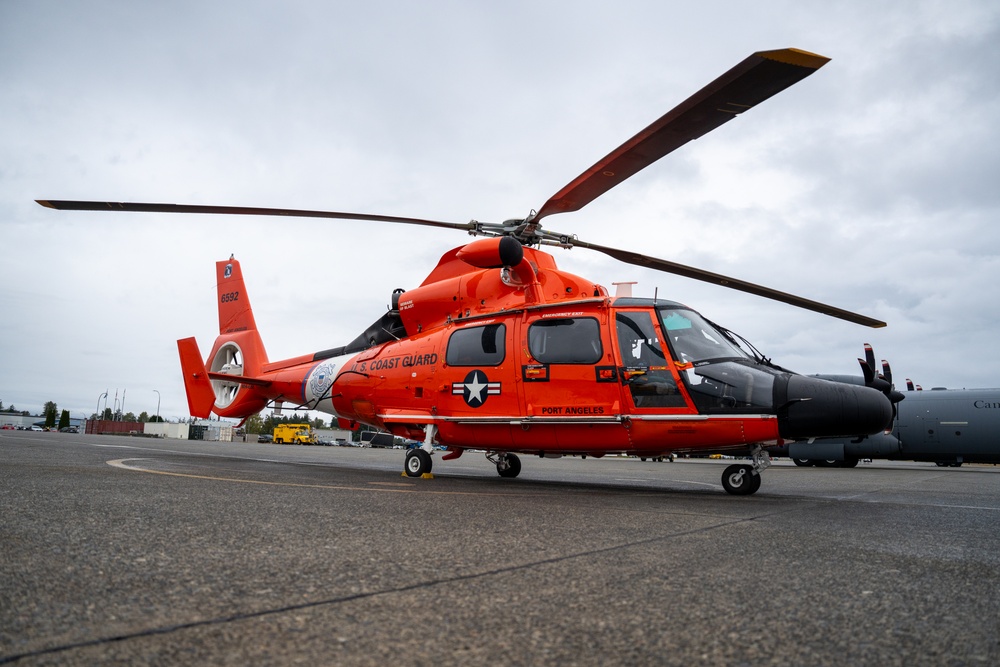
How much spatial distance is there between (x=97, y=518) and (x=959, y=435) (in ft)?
92.1

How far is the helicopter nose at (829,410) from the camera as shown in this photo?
270 inches

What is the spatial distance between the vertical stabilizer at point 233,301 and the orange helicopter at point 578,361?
3.95 metres

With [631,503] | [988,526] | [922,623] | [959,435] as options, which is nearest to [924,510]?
[988,526]

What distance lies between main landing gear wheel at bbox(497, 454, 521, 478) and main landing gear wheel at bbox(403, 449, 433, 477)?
1.75 metres

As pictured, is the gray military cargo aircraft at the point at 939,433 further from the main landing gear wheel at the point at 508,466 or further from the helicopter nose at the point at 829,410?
the helicopter nose at the point at 829,410

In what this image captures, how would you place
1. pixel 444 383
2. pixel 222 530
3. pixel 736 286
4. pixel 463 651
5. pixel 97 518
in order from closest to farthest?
1. pixel 463 651
2. pixel 222 530
3. pixel 97 518
4. pixel 736 286
5. pixel 444 383

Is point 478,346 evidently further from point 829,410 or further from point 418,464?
Answer: point 829,410

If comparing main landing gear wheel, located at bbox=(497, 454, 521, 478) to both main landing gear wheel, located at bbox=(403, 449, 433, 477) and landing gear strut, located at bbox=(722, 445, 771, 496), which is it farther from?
landing gear strut, located at bbox=(722, 445, 771, 496)

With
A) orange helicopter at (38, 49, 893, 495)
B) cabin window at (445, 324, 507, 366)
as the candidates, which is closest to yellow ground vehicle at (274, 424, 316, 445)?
orange helicopter at (38, 49, 893, 495)

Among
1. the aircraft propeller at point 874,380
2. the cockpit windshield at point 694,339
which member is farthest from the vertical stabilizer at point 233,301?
the aircraft propeller at point 874,380

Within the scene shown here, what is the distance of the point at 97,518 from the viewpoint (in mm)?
3639

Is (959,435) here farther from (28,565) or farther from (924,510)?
(28,565)

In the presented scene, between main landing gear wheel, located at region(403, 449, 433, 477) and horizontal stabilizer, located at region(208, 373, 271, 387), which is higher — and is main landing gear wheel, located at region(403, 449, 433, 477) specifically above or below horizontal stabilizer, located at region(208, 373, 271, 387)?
below

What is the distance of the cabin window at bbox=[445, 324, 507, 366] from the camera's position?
8.95 metres
